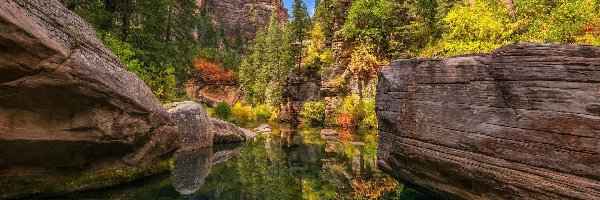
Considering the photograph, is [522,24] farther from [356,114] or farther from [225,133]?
[225,133]

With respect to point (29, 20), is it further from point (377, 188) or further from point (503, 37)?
point (503, 37)

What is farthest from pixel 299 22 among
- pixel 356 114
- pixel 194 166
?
pixel 194 166

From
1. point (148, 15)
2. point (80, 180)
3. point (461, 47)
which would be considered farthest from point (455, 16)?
point (80, 180)

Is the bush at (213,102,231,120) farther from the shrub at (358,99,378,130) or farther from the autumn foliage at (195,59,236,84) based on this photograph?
the autumn foliage at (195,59,236,84)

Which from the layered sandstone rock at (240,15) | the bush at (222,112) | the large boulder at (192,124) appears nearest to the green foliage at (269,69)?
the bush at (222,112)

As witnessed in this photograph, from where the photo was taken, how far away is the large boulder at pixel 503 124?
638 centimetres

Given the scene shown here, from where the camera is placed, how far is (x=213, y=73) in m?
80.5

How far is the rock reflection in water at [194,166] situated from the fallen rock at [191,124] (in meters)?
0.57

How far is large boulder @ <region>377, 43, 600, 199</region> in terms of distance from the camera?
6379 millimetres

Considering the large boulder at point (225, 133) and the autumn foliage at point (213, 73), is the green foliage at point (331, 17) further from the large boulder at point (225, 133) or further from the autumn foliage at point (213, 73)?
the autumn foliage at point (213, 73)

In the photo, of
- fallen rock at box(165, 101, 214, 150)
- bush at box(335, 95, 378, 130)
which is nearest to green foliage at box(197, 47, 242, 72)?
bush at box(335, 95, 378, 130)

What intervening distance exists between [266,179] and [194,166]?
4.23 m

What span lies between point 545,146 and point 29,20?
1128cm

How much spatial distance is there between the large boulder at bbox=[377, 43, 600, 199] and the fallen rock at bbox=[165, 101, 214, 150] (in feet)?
42.7
